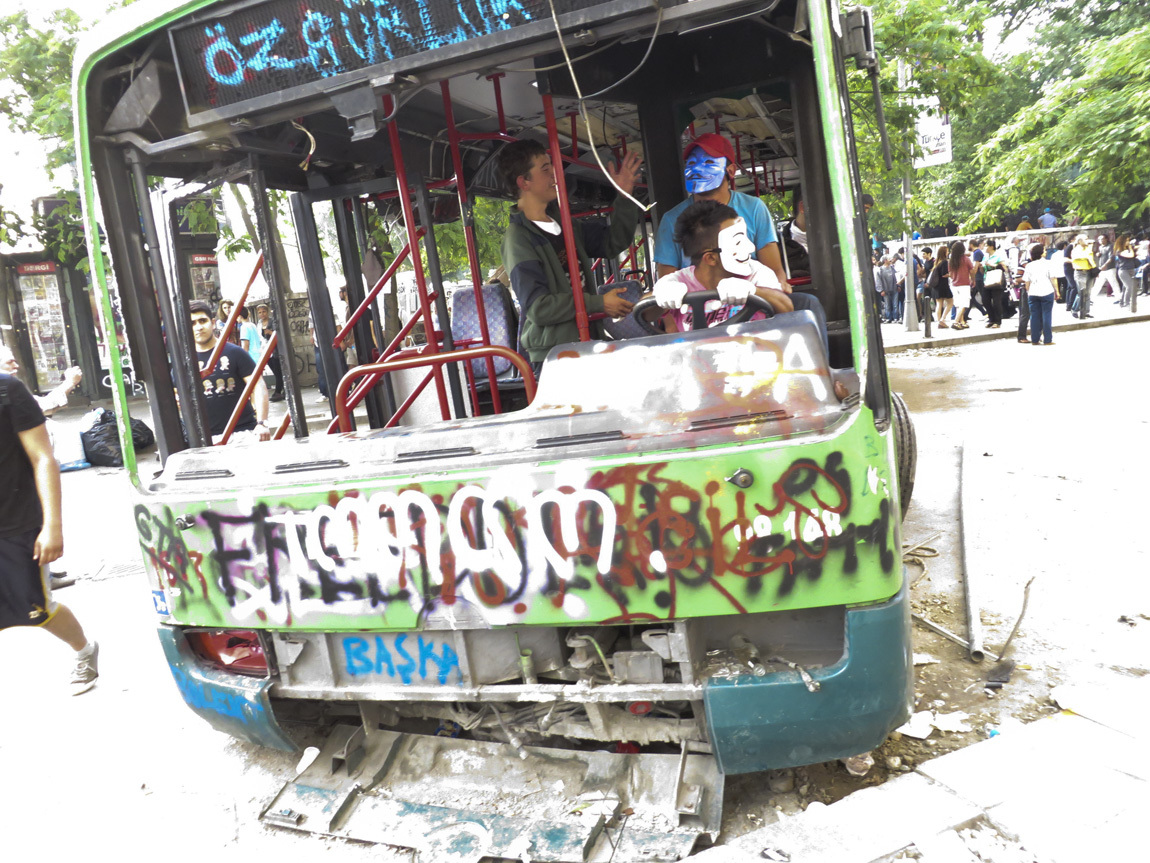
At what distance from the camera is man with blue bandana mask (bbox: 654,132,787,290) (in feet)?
12.0

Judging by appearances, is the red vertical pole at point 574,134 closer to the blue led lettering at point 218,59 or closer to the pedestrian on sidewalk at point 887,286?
the blue led lettering at point 218,59

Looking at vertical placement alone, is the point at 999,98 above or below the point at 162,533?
above

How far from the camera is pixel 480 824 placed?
109 inches

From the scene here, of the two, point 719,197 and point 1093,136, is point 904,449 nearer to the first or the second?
point 719,197

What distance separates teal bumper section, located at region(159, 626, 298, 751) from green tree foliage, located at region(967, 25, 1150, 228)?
11153 mm

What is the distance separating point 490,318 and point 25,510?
2573 millimetres

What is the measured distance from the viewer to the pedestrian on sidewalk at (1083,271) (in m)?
17.0

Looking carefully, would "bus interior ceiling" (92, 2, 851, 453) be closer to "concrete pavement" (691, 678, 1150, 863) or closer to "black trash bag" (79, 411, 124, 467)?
"concrete pavement" (691, 678, 1150, 863)

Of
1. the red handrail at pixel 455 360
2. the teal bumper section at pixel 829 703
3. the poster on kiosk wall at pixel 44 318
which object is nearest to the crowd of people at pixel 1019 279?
the red handrail at pixel 455 360

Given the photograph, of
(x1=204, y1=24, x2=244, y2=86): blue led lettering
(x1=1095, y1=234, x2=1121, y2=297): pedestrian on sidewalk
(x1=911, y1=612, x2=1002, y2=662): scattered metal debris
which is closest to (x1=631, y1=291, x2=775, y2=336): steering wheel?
(x1=204, y1=24, x2=244, y2=86): blue led lettering

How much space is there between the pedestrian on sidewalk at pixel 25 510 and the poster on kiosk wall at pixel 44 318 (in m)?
18.3

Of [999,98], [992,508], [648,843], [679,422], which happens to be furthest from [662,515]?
[999,98]

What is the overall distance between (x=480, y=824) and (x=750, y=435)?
1574 millimetres

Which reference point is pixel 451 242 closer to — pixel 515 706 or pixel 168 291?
pixel 168 291
